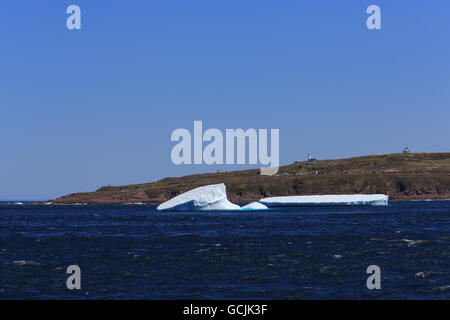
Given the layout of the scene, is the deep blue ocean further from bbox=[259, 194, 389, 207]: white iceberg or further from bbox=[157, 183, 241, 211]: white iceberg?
bbox=[259, 194, 389, 207]: white iceberg

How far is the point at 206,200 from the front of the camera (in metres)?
92.6

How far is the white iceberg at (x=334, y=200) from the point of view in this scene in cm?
11944

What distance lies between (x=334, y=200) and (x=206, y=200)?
39.9 meters

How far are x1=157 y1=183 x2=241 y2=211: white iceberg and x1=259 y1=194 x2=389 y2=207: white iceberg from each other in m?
34.3

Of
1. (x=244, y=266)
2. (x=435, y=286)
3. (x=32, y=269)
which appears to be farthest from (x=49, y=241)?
(x=435, y=286)

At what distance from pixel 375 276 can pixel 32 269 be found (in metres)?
17.5

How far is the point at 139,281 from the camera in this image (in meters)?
25.3

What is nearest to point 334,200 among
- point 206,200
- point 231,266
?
point 206,200

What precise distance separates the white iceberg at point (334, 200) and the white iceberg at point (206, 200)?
3433 cm

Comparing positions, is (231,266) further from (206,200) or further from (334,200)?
(334,200)

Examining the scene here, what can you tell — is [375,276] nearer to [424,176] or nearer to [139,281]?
[139,281]

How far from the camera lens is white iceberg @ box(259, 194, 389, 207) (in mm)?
119438

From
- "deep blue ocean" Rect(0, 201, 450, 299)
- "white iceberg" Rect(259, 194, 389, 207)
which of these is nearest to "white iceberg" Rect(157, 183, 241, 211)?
"white iceberg" Rect(259, 194, 389, 207)

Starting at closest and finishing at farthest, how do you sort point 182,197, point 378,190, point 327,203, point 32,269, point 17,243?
point 32,269 → point 17,243 → point 182,197 → point 327,203 → point 378,190
